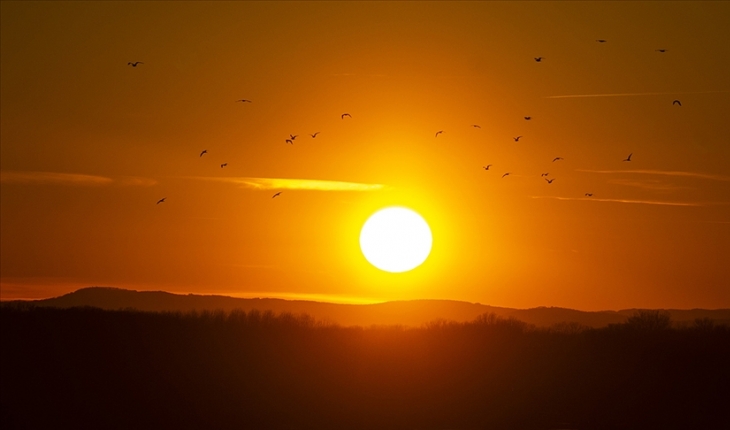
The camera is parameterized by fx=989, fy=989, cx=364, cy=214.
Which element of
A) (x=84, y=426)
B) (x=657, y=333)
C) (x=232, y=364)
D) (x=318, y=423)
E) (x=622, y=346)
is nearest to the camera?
(x=84, y=426)

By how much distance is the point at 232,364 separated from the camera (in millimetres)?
49375

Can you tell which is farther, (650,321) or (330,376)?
(650,321)

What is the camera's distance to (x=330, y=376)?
50.2 metres

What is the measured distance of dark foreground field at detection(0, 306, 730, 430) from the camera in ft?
138

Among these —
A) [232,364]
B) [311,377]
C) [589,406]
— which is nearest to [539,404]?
[589,406]

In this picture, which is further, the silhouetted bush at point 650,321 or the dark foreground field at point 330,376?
the silhouetted bush at point 650,321

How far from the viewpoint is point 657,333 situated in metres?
63.0

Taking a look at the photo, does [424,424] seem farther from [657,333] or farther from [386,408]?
[657,333]

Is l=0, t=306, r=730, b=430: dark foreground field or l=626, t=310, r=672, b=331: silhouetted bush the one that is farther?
l=626, t=310, r=672, b=331: silhouetted bush

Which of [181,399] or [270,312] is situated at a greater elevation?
[270,312]

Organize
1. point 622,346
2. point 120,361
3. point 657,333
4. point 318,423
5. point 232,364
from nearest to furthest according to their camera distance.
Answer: point 318,423 < point 120,361 < point 232,364 < point 622,346 < point 657,333

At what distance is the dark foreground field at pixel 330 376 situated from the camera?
42.0m

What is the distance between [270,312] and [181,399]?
58.6 ft

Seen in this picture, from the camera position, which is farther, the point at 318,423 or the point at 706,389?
the point at 706,389
